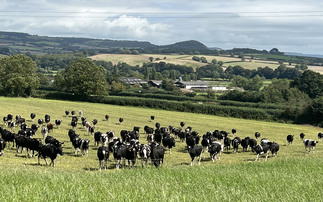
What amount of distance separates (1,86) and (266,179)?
85138mm

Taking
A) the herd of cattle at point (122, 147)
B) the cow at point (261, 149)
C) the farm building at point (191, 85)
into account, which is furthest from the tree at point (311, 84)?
the cow at point (261, 149)

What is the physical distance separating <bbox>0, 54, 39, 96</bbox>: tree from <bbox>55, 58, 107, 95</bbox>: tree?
9.39 metres

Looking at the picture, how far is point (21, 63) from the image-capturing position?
89938 millimetres

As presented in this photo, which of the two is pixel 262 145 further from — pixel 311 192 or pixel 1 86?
pixel 1 86

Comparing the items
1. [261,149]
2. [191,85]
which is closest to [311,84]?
[191,85]

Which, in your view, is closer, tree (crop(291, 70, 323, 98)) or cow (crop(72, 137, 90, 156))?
cow (crop(72, 137, 90, 156))

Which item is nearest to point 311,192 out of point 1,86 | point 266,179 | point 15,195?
point 266,179

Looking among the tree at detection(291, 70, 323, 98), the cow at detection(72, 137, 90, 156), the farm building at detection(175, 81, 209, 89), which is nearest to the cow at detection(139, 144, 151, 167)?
the cow at detection(72, 137, 90, 156)

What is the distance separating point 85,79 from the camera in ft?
296

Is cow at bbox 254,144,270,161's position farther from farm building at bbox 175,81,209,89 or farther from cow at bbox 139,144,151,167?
farm building at bbox 175,81,209,89

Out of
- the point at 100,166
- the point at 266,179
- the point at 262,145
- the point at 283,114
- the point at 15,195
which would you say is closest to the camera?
the point at 15,195

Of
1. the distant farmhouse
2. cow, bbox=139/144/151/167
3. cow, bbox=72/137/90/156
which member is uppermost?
cow, bbox=139/144/151/167

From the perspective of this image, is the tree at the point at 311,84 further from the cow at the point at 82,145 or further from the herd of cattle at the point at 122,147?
the cow at the point at 82,145

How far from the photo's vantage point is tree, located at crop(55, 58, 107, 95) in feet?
290
